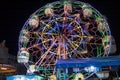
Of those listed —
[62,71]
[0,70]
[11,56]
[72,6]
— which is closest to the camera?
[62,71]

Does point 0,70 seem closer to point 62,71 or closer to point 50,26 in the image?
point 50,26

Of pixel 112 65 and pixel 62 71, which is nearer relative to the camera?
pixel 112 65

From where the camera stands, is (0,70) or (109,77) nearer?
(109,77)

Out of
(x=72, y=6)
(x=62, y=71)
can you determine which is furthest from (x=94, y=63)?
(x=72, y=6)

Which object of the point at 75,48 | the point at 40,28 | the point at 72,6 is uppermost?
the point at 72,6

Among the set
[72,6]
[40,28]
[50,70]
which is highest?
[72,6]

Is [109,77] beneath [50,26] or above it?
beneath

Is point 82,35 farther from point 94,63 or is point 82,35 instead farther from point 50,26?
point 94,63

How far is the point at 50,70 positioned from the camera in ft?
70.2

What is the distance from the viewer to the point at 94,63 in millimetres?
10539

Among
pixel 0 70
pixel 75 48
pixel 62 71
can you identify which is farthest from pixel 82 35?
pixel 62 71

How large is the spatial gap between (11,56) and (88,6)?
12.9 m

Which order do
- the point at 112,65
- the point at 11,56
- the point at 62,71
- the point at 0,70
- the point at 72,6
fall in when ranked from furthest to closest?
1. the point at 11,56
2. the point at 72,6
3. the point at 0,70
4. the point at 62,71
5. the point at 112,65

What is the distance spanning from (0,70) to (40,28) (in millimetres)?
3736
